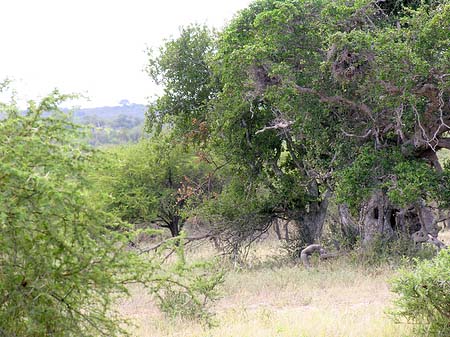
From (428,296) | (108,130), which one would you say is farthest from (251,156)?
(108,130)

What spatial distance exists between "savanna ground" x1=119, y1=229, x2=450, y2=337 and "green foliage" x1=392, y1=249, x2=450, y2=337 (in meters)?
0.37

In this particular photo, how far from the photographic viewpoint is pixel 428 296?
24.3 feet

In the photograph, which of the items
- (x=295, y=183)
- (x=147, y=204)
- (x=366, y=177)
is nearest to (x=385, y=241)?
(x=366, y=177)

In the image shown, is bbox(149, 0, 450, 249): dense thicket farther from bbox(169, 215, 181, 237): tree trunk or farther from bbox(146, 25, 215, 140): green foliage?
bbox(169, 215, 181, 237): tree trunk

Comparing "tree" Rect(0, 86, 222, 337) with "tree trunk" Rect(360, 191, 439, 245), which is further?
"tree trunk" Rect(360, 191, 439, 245)

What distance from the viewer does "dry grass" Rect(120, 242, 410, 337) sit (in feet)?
27.8

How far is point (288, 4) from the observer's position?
13.6 metres

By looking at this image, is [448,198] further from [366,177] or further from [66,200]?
[66,200]

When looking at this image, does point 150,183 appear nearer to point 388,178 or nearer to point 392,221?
point 392,221

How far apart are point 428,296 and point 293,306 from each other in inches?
158

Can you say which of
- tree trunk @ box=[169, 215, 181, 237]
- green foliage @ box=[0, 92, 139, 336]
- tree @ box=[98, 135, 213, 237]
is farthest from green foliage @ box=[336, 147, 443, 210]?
tree trunk @ box=[169, 215, 181, 237]

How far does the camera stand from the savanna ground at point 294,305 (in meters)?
8.48

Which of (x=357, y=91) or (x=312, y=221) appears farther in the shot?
(x=312, y=221)

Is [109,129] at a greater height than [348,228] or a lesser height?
greater
